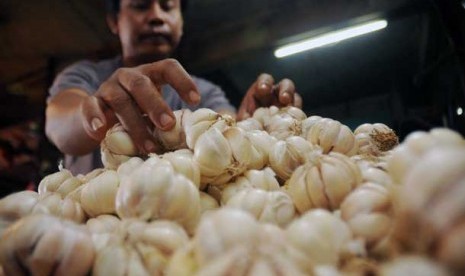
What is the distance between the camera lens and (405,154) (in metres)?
0.49

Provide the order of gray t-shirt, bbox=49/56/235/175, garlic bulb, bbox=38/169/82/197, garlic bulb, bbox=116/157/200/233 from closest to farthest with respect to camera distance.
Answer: garlic bulb, bbox=116/157/200/233
garlic bulb, bbox=38/169/82/197
gray t-shirt, bbox=49/56/235/175

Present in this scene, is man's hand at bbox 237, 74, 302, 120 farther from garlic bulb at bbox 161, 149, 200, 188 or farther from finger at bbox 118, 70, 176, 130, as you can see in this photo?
garlic bulb at bbox 161, 149, 200, 188

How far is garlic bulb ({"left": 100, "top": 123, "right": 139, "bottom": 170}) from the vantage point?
2.78 ft

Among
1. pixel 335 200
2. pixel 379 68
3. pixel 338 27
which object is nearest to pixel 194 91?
pixel 335 200

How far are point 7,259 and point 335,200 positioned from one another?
434mm

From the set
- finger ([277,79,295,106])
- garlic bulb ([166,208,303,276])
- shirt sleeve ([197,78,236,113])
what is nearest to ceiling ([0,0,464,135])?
shirt sleeve ([197,78,236,113])

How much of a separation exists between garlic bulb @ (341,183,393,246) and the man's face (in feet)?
5.27

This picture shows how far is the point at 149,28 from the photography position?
1.95 meters

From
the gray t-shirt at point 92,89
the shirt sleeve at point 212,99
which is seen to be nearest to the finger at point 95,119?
the gray t-shirt at point 92,89

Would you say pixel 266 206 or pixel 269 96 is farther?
pixel 269 96

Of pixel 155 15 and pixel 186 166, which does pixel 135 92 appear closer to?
pixel 186 166

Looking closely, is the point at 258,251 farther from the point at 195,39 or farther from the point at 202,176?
the point at 195,39

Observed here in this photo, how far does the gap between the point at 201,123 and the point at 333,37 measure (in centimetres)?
281

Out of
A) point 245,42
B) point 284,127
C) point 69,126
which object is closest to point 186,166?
point 284,127
